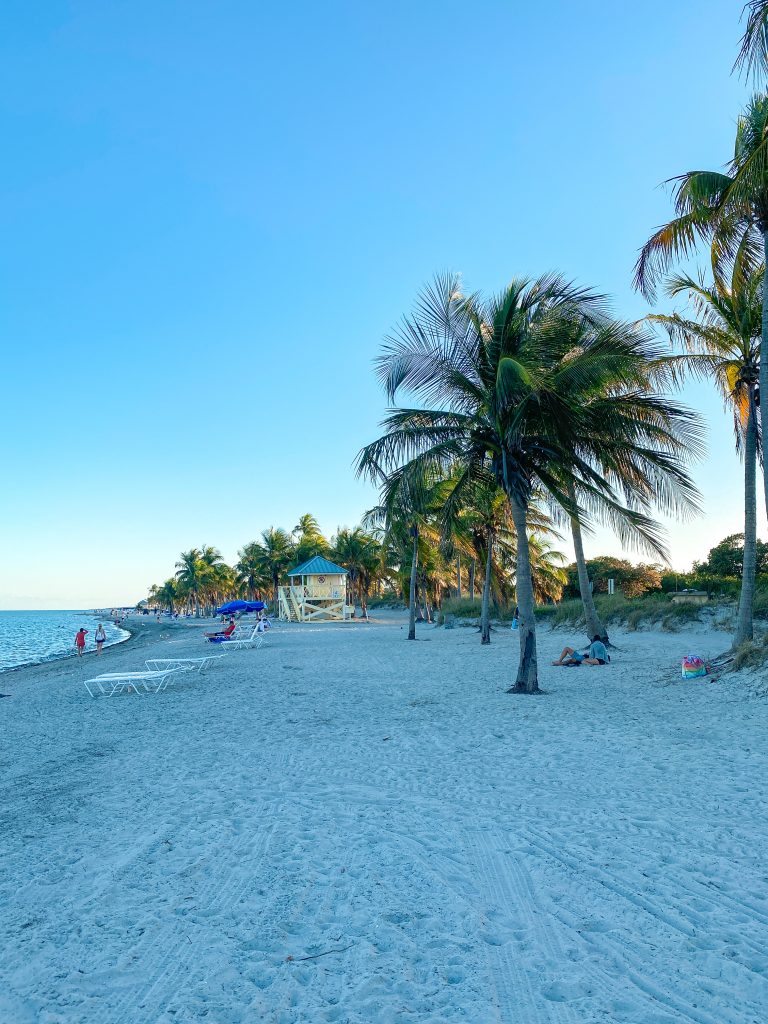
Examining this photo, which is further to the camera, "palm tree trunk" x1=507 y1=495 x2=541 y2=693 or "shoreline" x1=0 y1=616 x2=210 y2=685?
"shoreline" x1=0 y1=616 x2=210 y2=685

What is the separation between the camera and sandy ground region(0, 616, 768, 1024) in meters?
2.75

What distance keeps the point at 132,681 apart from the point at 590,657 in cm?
1079

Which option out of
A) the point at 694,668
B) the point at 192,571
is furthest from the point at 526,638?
the point at 192,571

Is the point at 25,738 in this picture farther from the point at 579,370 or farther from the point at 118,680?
the point at 579,370

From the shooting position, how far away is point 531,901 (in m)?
3.51

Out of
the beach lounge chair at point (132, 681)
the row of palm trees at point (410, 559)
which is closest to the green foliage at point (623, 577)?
the row of palm trees at point (410, 559)

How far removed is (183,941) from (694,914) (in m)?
2.72

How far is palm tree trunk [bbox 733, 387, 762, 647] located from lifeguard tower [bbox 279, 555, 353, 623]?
3758 centimetres

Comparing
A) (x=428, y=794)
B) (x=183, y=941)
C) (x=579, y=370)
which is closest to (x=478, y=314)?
(x=579, y=370)

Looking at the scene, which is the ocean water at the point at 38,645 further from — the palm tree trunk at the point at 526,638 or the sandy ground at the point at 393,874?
the sandy ground at the point at 393,874

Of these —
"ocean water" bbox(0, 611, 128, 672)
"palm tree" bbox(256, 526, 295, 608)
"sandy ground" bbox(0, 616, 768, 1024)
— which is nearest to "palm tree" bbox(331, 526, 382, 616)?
"palm tree" bbox(256, 526, 295, 608)

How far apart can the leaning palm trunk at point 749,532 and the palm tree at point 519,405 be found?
1.63 metres

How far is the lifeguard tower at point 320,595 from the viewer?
1913 inches

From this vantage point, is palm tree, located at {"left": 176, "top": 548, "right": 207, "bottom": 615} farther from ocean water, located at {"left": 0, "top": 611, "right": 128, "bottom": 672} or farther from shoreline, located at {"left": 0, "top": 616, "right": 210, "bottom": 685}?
shoreline, located at {"left": 0, "top": 616, "right": 210, "bottom": 685}
